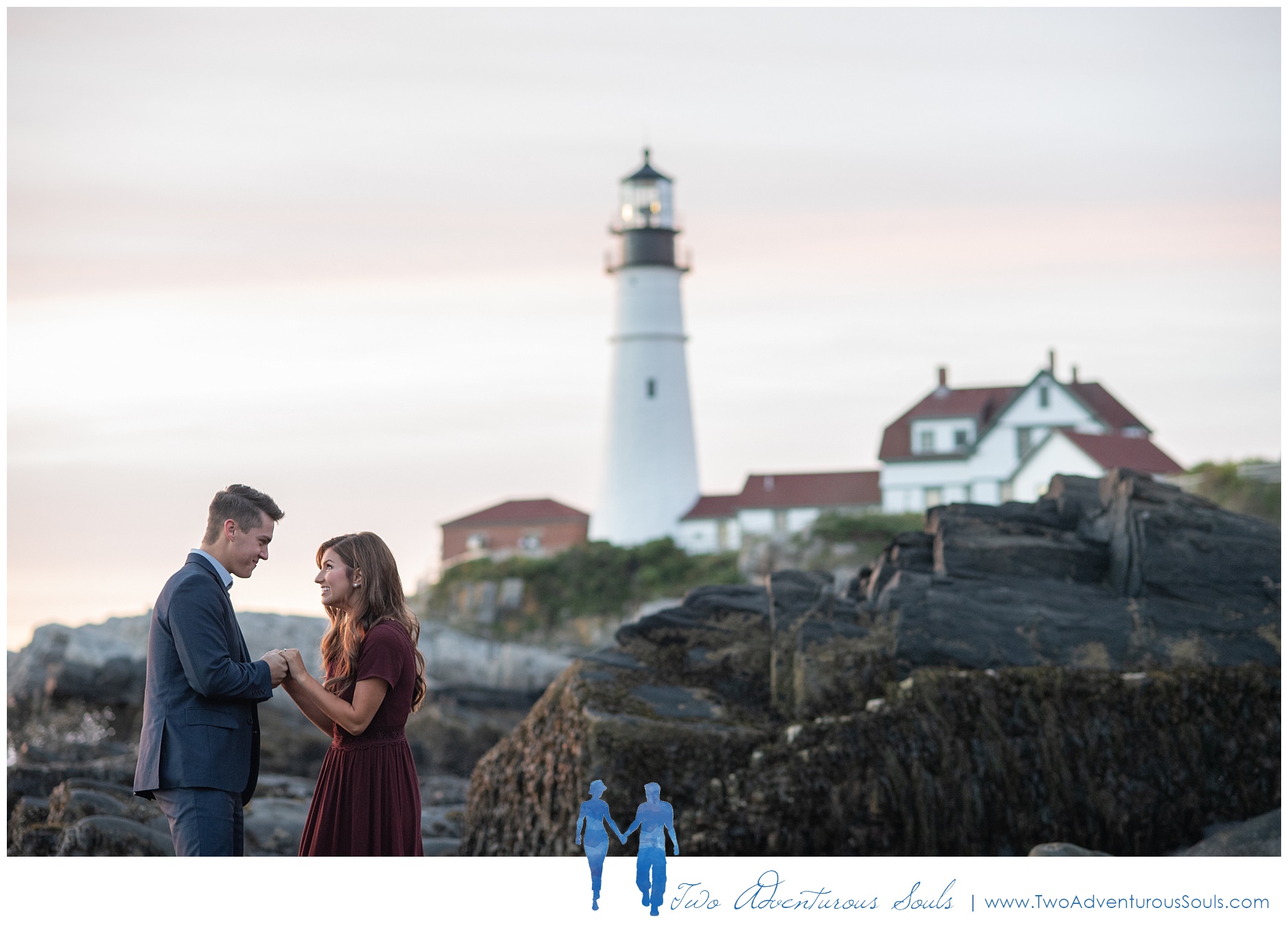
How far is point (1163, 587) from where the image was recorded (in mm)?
10102

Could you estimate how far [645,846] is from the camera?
233 inches

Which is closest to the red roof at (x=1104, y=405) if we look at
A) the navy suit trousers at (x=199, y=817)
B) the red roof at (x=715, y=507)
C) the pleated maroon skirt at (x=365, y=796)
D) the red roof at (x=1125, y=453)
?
the red roof at (x=1125, y=453)

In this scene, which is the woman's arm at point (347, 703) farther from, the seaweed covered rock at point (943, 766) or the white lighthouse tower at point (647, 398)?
the white lighthouse tower at point (647, 398)

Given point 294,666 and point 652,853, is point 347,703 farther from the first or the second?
point 652,853

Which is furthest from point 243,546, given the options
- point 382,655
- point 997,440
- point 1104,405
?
point 1104,405

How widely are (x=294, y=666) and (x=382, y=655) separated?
12.1 inches

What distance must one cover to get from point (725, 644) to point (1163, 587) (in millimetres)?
3223

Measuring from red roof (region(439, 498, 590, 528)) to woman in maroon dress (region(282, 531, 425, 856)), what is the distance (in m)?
32.4

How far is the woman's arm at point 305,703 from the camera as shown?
454cm

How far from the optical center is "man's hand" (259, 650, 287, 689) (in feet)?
14.9

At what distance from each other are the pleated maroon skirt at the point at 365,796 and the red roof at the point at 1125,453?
27.4 metres

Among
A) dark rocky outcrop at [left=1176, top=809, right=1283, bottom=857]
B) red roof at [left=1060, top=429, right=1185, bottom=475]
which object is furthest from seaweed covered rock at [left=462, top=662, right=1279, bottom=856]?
red roof at [left=1060, top=429, right=1185, bottom=475]
